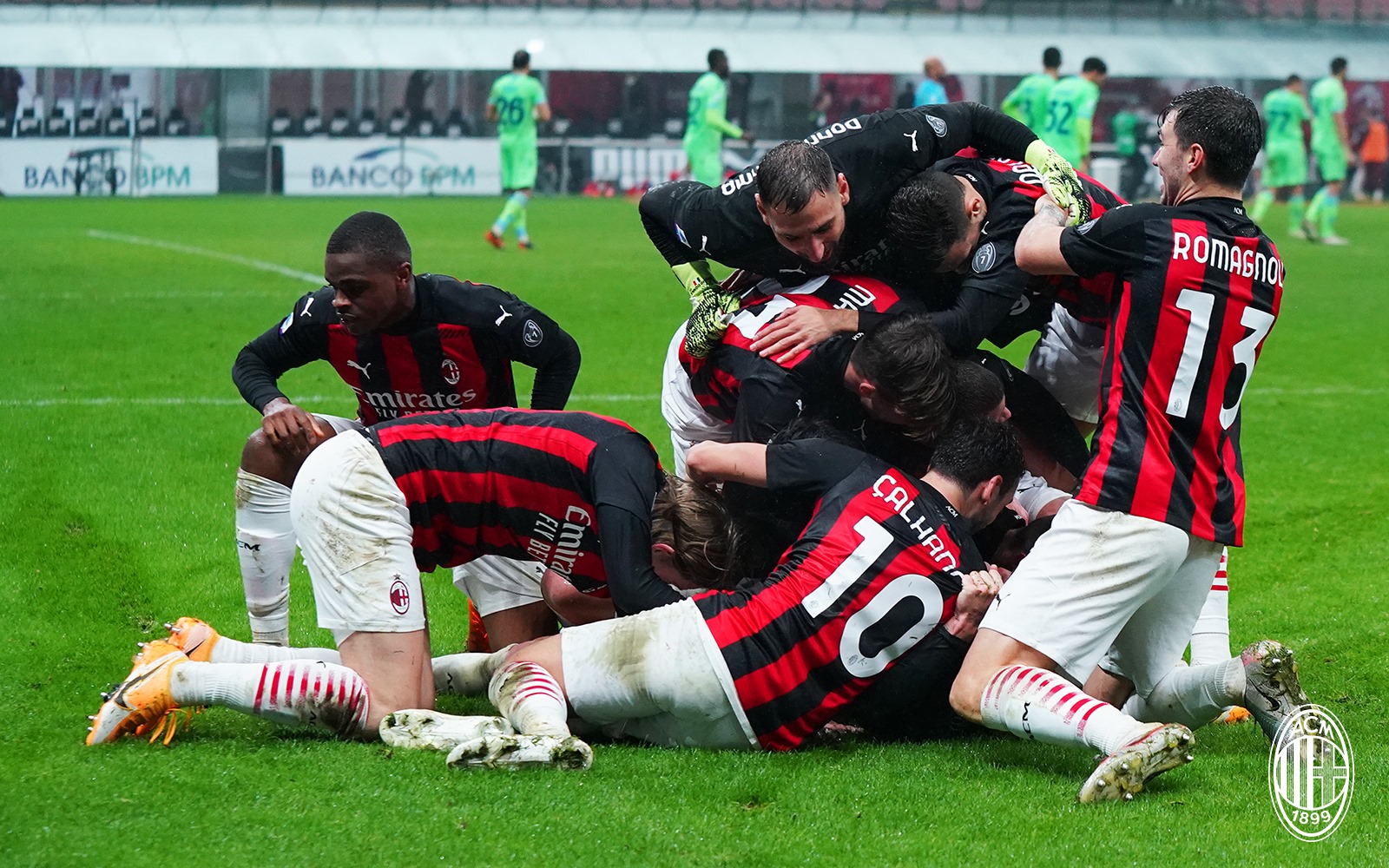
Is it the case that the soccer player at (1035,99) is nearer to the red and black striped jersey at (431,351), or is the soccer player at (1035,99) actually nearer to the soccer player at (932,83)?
the soccer player at (932,83)

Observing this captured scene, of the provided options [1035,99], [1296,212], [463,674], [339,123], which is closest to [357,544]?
[463,674]

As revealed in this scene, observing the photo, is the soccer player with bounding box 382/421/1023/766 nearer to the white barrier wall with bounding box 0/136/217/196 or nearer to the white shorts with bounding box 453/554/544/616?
the white shorts with bounding box 453/554/544/616

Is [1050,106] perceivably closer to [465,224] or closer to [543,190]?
[465,224]

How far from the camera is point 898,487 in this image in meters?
4.19

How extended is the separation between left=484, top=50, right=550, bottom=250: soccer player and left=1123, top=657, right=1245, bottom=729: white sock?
14.9m

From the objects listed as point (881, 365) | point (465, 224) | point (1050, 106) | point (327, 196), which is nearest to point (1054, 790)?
point (881, 365)

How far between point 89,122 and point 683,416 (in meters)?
27.7

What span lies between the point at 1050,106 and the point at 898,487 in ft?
55.8

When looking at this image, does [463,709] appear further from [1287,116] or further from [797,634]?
[1287,116]

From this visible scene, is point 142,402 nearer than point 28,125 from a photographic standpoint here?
Yes

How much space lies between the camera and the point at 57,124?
97.3ft

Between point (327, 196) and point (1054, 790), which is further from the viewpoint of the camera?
point (327, 196)

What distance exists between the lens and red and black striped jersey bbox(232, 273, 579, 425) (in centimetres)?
530

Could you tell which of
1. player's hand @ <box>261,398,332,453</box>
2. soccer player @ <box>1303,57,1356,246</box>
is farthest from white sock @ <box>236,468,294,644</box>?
soccer player @ <box>1303,57,1356,246</box>
